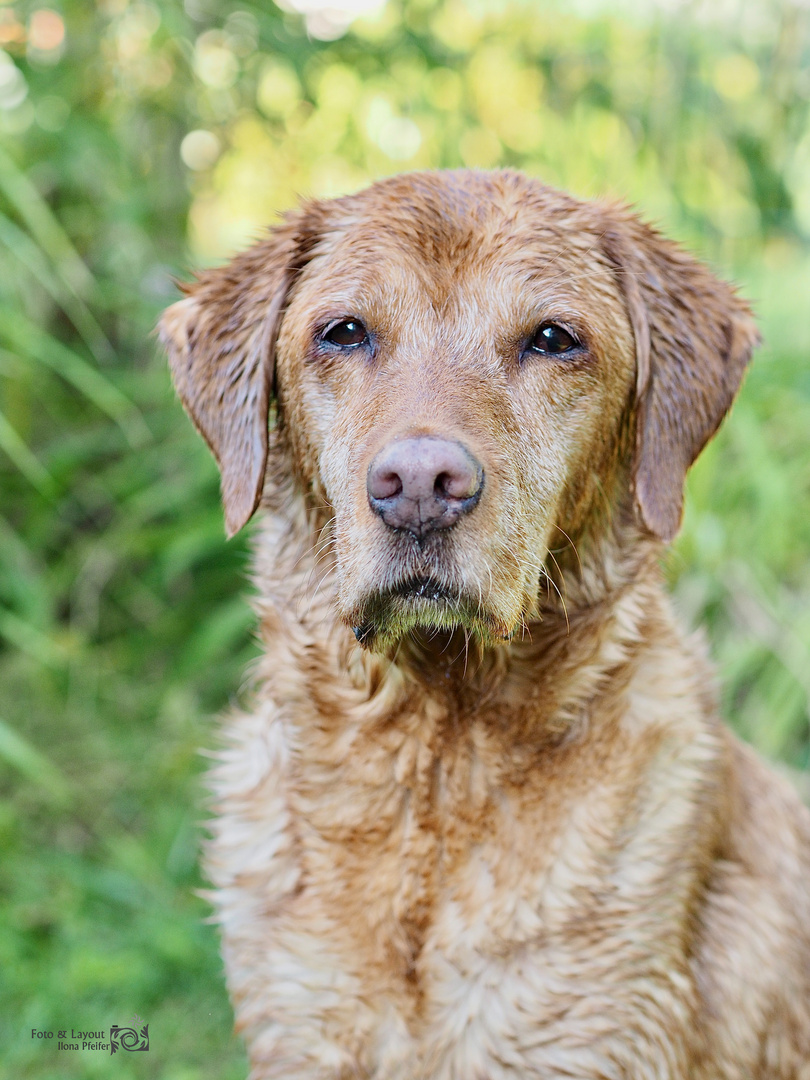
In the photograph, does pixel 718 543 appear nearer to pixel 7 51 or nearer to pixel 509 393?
pixel 509 393

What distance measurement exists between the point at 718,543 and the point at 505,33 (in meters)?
2.72

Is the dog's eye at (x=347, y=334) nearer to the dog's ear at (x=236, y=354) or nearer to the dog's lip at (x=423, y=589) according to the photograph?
the dog's ear at (x=236, y=354)

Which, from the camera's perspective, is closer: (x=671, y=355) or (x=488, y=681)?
(x=488, y=681)

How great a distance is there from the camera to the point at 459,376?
8.24 feet

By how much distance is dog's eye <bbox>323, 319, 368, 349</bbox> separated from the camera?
2.69 m

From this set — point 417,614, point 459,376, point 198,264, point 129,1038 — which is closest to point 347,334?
point 459,376

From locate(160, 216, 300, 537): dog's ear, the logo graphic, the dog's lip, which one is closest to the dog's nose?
the dog's lip

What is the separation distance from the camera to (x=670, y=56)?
5547mm

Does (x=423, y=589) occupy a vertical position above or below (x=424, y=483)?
below

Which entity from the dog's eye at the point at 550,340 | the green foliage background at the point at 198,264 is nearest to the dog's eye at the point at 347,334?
the dog's eye at the point at 550,340

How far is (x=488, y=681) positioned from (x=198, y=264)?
3.50 metres

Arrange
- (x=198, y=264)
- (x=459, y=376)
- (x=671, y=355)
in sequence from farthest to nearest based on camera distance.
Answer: (x=198, y=264), (x=671, y=355), (x=459, y=376)

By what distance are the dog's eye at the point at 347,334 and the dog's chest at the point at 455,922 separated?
0.95m

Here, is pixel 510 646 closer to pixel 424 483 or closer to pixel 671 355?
pixel 424 483
